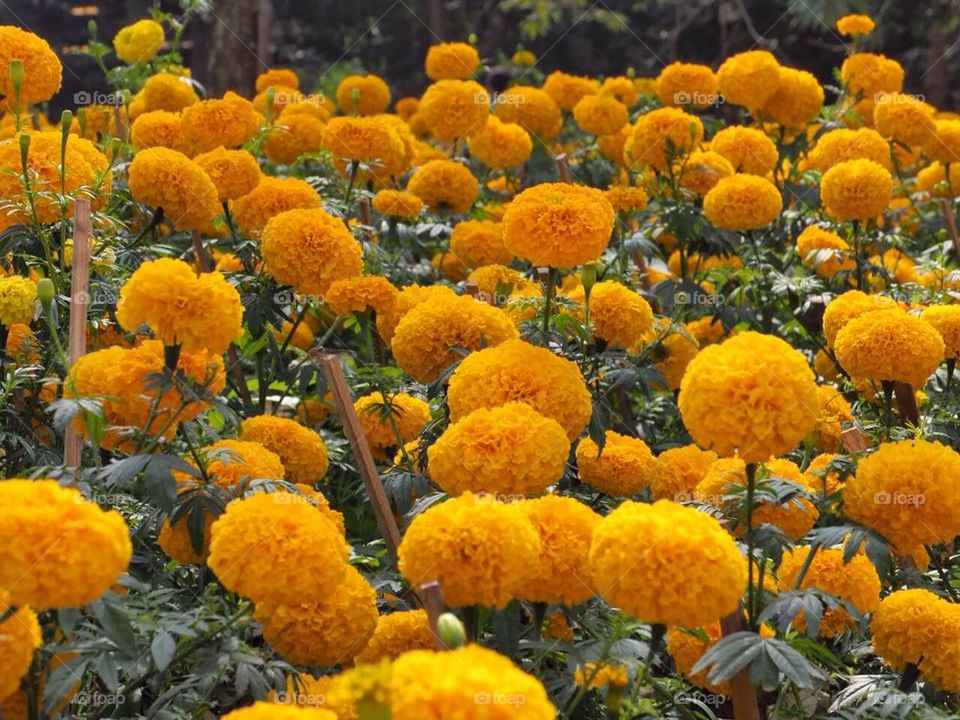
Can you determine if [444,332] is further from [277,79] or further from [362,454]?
[277,79]

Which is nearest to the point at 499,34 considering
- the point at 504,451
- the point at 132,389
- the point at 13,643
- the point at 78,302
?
the point at 78,302

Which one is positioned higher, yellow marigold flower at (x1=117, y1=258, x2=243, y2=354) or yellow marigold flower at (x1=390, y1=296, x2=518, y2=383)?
yellow marigold flower at (x1=117, y1=258, x2=243, y2=354)

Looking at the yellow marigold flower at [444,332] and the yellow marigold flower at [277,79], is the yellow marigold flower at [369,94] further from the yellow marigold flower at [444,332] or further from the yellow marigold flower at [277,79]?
the yellow marigold flower at [444,332]

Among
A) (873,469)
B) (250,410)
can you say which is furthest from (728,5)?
(873,469)

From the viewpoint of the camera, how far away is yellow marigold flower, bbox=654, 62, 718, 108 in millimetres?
5039

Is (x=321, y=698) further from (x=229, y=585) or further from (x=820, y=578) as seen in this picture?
(x=820, y=578)

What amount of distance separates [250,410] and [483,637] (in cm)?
153

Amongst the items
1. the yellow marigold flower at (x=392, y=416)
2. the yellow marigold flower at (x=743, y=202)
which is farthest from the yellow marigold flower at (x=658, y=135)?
→ the yellow marigold flower at (x=392, y=416)

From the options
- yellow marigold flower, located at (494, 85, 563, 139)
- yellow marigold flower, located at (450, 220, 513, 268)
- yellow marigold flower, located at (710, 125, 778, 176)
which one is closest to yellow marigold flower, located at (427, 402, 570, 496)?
yellow marigold flower, located at (450, 220, 513, 268)

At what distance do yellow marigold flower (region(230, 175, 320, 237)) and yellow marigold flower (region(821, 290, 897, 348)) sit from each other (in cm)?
138

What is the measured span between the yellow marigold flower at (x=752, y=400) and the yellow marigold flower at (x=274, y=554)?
24.5 inches

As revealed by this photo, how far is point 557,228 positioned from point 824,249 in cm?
174

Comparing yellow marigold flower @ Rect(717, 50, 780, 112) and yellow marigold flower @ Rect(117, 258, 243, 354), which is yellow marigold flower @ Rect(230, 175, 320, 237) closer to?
yellow marigold flower @ Rect(117, 258, 243, 354)

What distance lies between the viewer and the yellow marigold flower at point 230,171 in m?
3.40
